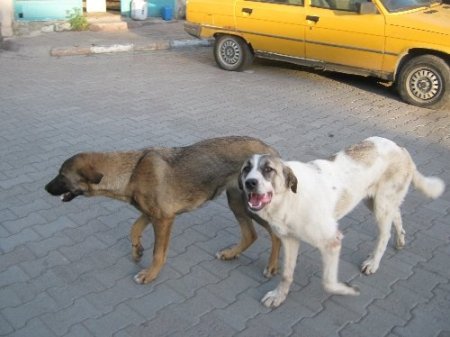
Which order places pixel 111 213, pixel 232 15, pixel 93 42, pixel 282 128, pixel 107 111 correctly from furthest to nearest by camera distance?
1. pixel 93 42
2. pixel 232 15
3. pixel 107 111
4. pixel 282 128
5. pixel 111 213

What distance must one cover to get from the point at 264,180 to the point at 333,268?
902 millimetres

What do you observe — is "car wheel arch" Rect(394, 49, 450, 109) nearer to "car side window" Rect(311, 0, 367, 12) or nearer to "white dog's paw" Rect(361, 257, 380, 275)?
"car side window" Rect(311, 0, 367, 12)

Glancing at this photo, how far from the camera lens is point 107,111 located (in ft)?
26.1

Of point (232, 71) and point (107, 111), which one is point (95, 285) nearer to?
point (107, 111)

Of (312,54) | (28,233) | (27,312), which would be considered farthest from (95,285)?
(312,54)

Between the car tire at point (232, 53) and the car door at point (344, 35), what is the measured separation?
4.73ft

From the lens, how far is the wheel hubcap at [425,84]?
814cm

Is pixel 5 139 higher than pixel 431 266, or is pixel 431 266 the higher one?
pixel 5 139

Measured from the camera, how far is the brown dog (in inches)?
145

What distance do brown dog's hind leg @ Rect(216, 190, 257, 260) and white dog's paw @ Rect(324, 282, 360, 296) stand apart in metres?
0.80

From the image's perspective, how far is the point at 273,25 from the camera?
31.0 feet

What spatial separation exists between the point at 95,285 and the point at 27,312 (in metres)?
0.53

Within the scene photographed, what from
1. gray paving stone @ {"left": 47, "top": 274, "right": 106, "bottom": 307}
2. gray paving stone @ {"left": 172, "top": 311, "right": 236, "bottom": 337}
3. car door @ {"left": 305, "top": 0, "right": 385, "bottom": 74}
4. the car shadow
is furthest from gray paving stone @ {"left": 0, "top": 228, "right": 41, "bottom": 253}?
the car shadow

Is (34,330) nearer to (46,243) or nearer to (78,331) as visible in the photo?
(78,331)
